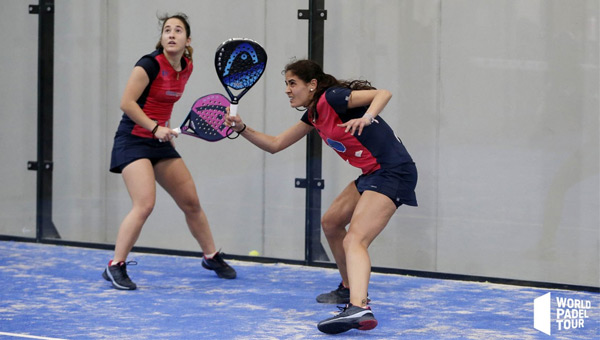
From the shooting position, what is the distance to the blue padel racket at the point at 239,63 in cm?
559

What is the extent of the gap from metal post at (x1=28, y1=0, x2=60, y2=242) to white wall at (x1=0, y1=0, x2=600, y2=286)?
0.07 meters

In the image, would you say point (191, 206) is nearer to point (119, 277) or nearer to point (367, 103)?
point (119, 277)

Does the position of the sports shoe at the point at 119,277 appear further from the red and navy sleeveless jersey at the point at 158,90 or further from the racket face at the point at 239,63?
the racket face at the point at 239,63

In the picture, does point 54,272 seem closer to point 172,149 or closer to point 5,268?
point 5,268

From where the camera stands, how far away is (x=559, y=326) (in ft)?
17.2

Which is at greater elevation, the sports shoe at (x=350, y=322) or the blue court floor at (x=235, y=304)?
the sports shoe at (x=350, y=322)

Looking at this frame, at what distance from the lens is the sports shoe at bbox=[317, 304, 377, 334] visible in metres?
4.88

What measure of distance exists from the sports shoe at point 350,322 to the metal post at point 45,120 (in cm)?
377

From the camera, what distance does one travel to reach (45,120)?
7.93m

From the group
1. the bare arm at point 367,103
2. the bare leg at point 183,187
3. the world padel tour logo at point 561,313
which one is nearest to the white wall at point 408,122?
the world padel tour logo at point 561,313

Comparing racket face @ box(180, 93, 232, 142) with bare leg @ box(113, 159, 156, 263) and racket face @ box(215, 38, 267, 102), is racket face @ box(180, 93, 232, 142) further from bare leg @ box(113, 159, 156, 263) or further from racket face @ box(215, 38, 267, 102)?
bare leg @ box(113, 159, 156, 263)

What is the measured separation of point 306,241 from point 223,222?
0.71m

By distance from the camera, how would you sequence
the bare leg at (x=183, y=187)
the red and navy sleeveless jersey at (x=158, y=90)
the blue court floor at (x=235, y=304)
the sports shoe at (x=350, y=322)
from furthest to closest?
the bare leg at (x=183, y=187) → the red and navy sleeveless jersey at (x=158, y=90) → the blue court floor at (x=235, y=304) → the sports shoe at (x=350, y=322)

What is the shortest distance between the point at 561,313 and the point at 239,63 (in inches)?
92.8
